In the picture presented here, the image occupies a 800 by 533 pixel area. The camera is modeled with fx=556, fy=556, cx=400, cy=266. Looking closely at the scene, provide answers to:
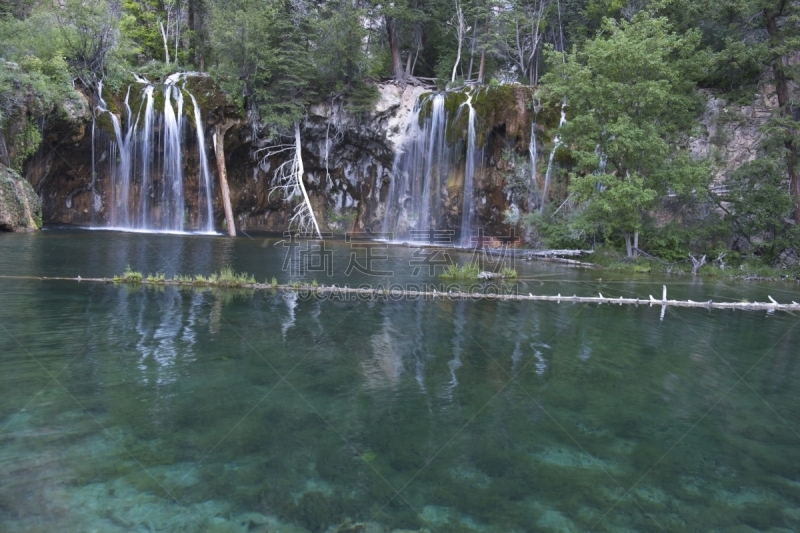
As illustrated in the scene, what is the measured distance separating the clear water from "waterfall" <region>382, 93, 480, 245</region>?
59.6 ft

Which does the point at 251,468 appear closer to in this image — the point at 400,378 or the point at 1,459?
the point at 1,459

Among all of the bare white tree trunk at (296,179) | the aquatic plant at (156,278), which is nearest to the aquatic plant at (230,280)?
the aquatic plant at (156,278)

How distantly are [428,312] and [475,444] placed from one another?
20.5ft

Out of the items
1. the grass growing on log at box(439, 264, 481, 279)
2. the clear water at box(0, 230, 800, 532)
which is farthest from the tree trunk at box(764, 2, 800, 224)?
the grass growing on log at box(439, 264, 481, 279)

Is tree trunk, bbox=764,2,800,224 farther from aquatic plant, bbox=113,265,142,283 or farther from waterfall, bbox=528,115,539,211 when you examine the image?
aquatic plant, bbox=113,265,142,283

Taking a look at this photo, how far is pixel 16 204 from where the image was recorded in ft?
76.2

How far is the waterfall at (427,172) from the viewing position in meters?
28.6

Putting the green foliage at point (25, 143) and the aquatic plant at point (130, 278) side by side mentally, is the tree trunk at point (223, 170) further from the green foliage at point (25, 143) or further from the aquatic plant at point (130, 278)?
the aquatic plant at point (130, 278)

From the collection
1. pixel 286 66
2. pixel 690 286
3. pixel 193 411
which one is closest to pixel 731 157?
pixel 690 286

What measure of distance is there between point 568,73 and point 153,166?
20956 mm

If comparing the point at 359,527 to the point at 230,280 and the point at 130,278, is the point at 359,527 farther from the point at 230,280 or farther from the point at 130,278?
the point at 130,278

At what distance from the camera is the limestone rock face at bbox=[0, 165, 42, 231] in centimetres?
2262

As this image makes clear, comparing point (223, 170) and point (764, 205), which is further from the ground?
point (223, 170)

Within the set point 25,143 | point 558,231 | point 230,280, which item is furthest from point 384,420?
point 25,143
